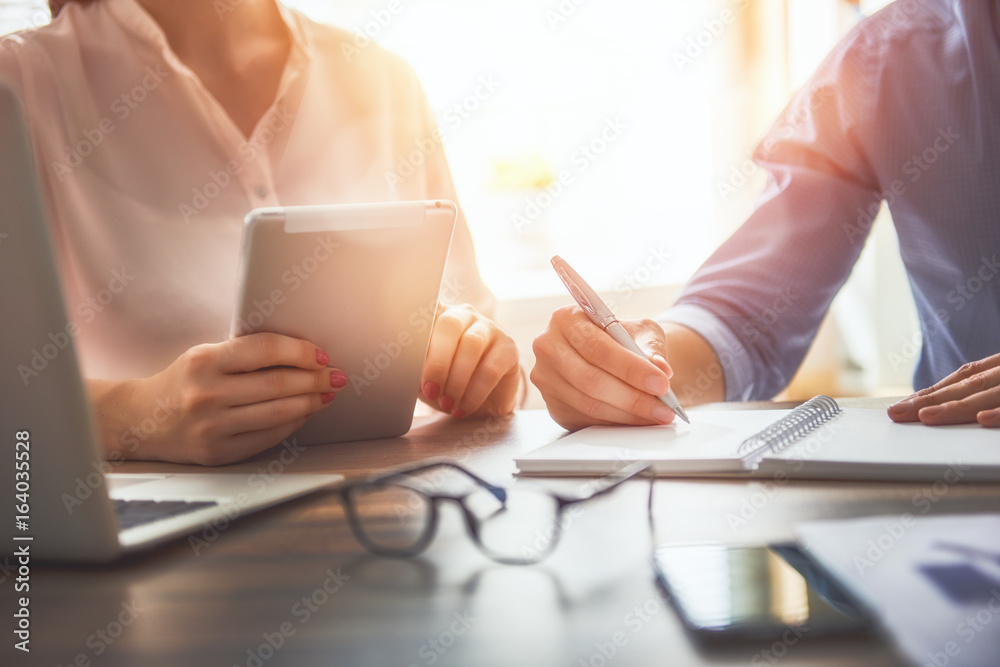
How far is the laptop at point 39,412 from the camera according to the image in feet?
1.14

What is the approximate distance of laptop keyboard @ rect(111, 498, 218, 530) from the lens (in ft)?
1.50

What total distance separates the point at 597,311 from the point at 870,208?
0.68 m

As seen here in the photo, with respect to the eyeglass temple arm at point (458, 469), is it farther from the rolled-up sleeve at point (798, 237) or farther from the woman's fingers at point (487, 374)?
the rolled-up sleeve at point (798, 237)

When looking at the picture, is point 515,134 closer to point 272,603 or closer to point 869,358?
point 869,358

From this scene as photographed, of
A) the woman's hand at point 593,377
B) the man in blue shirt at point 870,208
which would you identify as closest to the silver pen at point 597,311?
the woman's hand at point 593,377

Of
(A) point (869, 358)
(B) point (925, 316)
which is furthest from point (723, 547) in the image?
(A) point (869, 358)

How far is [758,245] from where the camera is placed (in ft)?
3.75

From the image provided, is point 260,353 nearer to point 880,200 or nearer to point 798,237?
point 798,237

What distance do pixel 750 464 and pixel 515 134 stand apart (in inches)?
96.8

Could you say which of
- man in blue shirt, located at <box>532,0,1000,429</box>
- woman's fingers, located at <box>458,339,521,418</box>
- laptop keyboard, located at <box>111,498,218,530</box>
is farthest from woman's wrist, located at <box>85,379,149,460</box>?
man in blue shirt, located at <box>532,0,1000,429</box>

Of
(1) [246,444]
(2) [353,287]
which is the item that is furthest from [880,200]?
(1) [246,444]

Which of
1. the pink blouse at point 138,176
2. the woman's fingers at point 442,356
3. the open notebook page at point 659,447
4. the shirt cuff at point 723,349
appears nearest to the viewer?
the open notebook page at point 659,447

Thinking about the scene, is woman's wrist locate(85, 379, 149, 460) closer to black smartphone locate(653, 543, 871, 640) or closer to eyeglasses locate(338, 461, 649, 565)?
eyeglasses locate(338, 461, 649, 565)

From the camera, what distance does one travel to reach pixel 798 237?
3.73ft
